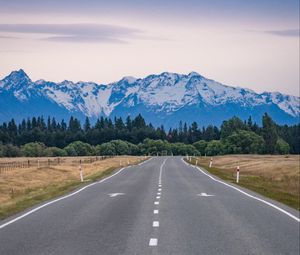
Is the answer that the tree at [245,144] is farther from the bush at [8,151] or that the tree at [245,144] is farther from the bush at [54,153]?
the bush at [8,151]

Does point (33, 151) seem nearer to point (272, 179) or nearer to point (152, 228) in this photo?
point (272, 179)

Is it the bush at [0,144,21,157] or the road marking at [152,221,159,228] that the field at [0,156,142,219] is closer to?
the road marking at [152,221,159,228]

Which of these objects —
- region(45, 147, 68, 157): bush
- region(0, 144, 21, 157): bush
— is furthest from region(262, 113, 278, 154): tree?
region(0, 144, 21, 157): bush

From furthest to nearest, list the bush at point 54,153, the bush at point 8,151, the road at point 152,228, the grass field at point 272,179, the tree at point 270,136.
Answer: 1. the tree at point 270,136
2. the bush at point 54,153
3. the bush at point 8,151
4. the grass field at point 272,179
5. the road at point 152,228

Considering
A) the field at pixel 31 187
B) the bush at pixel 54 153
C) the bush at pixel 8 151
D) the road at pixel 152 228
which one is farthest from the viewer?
the bush at pixel 54 153

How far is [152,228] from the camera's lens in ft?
53.5

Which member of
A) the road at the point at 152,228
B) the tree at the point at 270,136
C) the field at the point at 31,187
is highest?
the tree at the point at 270,136

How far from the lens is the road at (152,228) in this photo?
13.2 m

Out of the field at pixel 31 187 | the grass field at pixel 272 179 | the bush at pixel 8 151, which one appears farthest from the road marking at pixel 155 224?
the bush at pixel 8 151

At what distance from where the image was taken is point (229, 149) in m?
184

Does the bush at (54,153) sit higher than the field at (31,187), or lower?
higher

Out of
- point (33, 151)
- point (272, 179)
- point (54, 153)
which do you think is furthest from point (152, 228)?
point (54, 153)

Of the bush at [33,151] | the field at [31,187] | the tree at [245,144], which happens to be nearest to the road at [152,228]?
the field at [31,187]

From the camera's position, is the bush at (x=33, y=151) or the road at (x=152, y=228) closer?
the road at (x=152, y=228)
